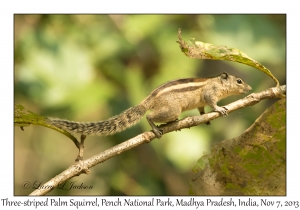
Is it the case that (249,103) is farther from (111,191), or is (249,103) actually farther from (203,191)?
(111,191)

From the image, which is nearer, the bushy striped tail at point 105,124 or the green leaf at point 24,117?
the green leaf at point 24,117

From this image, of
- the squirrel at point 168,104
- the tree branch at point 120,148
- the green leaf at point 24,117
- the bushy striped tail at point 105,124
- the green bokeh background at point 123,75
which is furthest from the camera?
the green bokeh background at point 123,75

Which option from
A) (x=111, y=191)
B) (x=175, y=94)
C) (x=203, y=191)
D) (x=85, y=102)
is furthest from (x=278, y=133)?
(x=111, y=191)

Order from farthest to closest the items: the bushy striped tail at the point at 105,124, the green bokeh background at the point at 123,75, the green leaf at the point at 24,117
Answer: the green bokeh background at the point at 123,75 → the bushy striped tail at the point at 105,124 → the green leaf at the point at 24,117

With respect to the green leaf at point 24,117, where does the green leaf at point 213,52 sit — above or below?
above

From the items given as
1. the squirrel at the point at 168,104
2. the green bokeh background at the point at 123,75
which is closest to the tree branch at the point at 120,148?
the squirrel at the point at 168,104

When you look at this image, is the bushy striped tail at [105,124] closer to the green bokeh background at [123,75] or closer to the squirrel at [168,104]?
the squirrel at [168,104]

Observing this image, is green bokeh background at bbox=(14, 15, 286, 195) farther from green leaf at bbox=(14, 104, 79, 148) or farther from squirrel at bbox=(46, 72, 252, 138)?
green leaf at bbox=(14, 104, 79, 148)

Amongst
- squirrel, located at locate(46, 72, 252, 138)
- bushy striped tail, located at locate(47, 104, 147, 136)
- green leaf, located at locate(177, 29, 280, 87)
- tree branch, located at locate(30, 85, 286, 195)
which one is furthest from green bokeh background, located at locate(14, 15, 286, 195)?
green leaf, located at locate(177, 29, 280, 87)
